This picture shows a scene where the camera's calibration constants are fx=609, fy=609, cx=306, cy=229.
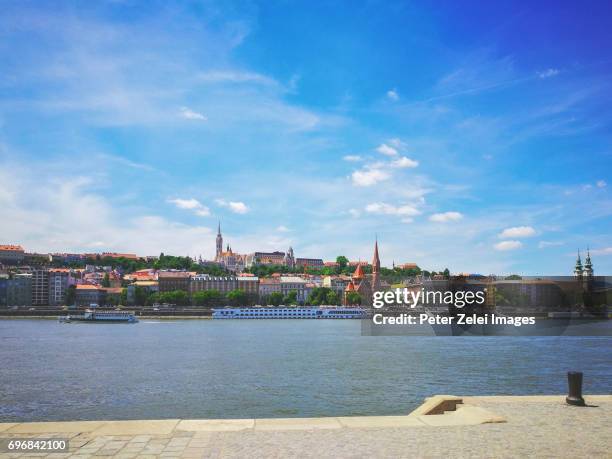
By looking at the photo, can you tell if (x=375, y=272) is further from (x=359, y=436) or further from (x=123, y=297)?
(x=359, y=436)

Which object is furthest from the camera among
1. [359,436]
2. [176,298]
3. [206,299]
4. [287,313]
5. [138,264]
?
[138,264]

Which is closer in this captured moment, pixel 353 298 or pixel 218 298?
pixel 218 298

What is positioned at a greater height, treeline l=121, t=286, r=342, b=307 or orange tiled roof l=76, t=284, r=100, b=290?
orange tiled roof l=76, t=284, r=100, b=290

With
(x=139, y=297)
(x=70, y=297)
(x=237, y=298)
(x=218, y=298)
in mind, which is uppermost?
(x=70, y=297)

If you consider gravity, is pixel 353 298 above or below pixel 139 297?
below

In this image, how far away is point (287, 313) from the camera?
109625mm

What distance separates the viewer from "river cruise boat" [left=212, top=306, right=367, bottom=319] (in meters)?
105

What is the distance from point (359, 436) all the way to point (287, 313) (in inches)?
4036

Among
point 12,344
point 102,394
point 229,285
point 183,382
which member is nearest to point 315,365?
point 183,382

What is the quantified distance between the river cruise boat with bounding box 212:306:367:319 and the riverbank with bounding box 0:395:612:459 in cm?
9646

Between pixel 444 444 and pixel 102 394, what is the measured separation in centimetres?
1492

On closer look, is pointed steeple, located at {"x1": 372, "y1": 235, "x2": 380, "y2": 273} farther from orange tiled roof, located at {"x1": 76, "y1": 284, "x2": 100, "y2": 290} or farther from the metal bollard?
the metal bollard

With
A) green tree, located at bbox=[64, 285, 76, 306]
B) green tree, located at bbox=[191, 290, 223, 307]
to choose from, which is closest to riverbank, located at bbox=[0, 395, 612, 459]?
green tree, located at bbox=[191, 290, 223, 307]

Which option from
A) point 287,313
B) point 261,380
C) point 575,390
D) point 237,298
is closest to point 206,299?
point 237,298
